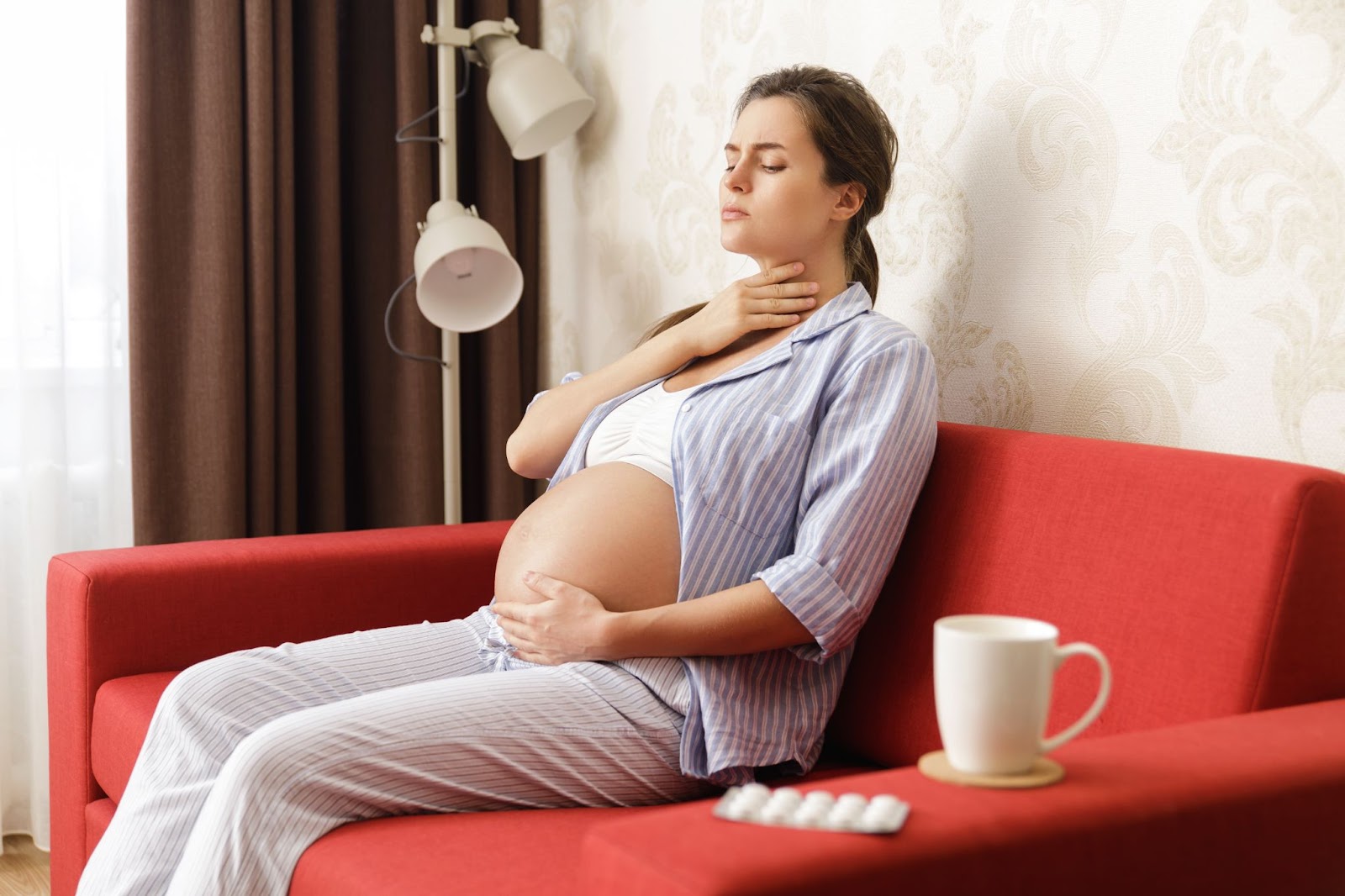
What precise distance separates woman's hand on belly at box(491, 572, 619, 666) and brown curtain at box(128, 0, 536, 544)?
4.05ft

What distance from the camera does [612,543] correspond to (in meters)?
1.50

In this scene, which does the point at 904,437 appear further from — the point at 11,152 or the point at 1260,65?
the point at 11,152

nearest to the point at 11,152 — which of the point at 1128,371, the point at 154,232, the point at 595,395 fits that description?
the point at 154,232

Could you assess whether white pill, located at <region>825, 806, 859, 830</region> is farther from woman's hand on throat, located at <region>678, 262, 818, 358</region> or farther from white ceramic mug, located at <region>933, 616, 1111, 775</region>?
woman's hand on throat, located at <region>678, 262, 818, 358</region>

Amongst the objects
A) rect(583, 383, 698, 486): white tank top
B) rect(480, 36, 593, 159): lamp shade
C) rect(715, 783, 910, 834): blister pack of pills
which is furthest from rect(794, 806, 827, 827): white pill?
rect(480, 36, 593, 159): lamp shade

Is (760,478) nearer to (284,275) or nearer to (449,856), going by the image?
(449,856)

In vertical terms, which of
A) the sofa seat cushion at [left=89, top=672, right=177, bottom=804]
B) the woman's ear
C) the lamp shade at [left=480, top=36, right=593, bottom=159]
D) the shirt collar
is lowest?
the sofa seat cushion at [left=89, top=672, right=177, bottom=804]

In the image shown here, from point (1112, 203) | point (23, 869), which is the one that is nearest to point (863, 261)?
point (1112, 203)

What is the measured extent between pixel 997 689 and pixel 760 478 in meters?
0.62

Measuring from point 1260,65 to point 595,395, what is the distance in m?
0.91

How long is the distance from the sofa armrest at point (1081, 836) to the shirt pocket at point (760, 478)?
519mm

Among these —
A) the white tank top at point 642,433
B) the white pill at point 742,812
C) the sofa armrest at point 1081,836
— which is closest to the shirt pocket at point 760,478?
the white tank top at point 642,433

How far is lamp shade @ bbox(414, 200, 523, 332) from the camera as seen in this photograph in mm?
2307

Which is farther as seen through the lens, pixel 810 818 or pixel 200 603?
Result: pixel 200 603
